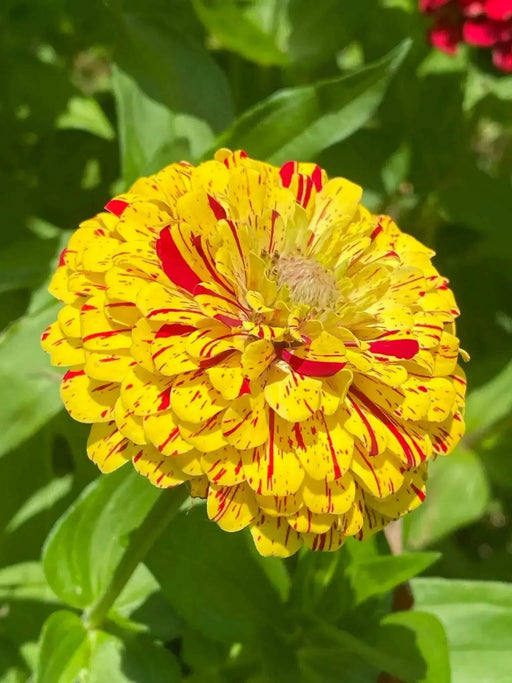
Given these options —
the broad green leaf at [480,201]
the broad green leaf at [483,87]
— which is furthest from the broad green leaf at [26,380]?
the broad green leaf at [483,87]

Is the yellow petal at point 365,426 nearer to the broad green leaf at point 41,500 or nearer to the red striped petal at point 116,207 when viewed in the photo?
the red striped petal at point 116,207

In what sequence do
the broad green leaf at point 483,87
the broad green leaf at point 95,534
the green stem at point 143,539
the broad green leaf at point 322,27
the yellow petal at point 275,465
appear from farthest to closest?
the broad green leaf at point 483,87 < the broad green leaf at point 322,27 < the broad green leaf at point 95,534 < the green stem at point 143,539 < the yellow petal at point 275,465

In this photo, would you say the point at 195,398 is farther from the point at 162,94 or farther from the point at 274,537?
the point at 162,94

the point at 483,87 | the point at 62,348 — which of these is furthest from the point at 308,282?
the point at 483,87

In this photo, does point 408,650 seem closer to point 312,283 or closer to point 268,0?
point 312,283

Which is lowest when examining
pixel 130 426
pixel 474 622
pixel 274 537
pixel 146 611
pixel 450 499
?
pixel 450 499

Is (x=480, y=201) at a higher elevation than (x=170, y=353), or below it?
below

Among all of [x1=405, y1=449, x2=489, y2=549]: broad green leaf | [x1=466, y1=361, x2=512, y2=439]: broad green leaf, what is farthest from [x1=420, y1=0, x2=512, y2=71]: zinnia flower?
[x1=405, y1=449, x2=489, y2=549]: broad green leaf
